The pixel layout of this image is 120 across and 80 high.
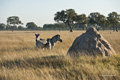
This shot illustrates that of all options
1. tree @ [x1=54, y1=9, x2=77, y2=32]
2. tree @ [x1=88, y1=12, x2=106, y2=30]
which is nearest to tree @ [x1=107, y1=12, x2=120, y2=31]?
tree @ [x1=88, y1=12, x2=106, y2=30]

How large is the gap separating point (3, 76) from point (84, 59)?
11.3ft

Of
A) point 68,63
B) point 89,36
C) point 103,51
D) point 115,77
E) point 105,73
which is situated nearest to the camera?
point 115,77

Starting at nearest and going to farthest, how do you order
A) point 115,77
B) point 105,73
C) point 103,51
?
1. point 115,77
2. point 105,73
3. point 103,51

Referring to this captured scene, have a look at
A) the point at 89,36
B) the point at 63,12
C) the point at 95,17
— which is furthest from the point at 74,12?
the point at 89,36

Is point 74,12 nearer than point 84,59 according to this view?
No

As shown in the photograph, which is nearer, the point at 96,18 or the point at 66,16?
the point at 66,16

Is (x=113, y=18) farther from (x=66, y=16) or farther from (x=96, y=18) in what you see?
(x=66, y=16)

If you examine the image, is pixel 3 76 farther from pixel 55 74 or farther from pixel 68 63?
pixel 68 63


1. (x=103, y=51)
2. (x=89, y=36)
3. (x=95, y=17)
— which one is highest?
(x=95, y=17)

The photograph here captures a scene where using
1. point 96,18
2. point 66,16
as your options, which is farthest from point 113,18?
point 66,16

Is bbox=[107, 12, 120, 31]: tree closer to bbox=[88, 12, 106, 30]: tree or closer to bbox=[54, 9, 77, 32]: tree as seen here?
bbox=[88, 12, 106, 30]: tree

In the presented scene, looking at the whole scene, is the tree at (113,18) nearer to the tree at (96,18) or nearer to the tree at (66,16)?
the tree at (96,18)

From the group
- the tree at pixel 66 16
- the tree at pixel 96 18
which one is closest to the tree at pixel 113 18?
the tree at pixel 96 18

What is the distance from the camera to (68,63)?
20.5ft
